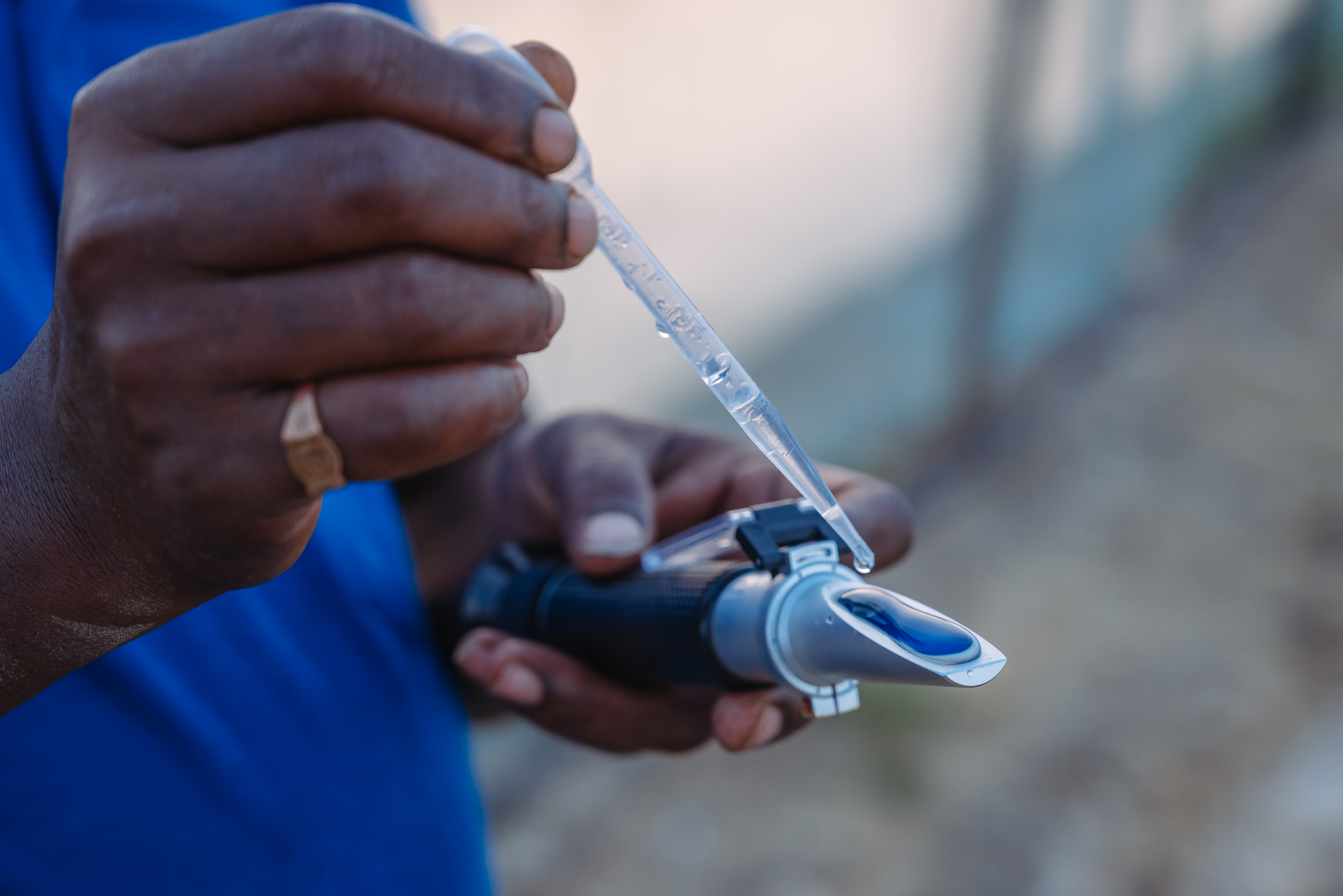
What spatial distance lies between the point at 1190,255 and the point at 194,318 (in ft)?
11.6

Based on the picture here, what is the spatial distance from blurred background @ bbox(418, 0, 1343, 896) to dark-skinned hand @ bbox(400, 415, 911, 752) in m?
0.47

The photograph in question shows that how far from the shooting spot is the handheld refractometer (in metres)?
0.40

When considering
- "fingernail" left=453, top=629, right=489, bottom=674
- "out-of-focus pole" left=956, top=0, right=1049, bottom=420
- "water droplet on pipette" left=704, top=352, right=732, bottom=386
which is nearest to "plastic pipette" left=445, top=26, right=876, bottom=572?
"water droplet on pipette" left=704, top=352, right=732, bottom=386

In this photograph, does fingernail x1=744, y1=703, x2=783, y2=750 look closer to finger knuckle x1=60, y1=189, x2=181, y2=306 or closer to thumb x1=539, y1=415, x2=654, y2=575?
thumb x1=539, y1=415, x2=654, y2=575

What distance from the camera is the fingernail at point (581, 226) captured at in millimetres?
380

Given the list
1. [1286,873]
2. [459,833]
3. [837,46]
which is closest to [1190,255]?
[837,46]

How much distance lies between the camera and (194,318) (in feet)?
1.06

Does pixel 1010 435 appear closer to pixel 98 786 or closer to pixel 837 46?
pixel 837 46

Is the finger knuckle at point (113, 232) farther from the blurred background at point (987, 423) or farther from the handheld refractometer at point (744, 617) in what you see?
the blurred background at point (987, 423)

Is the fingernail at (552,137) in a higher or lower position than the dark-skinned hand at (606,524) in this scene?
higher

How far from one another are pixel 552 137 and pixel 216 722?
461mm

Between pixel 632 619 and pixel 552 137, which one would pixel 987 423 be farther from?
pixel 552 137

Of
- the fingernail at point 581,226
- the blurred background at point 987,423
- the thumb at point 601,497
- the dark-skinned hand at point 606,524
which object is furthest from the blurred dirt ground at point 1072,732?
the fingernail at point 581,226

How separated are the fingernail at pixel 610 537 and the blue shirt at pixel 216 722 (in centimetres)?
17
